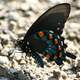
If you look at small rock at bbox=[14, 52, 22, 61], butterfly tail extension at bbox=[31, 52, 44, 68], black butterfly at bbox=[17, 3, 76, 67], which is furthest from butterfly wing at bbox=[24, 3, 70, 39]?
small rock at bbox=[14, 52, 22, 61]

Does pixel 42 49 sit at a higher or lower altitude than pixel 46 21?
lower

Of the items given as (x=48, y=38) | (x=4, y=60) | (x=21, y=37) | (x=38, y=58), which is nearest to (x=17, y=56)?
(x=4, y=60)

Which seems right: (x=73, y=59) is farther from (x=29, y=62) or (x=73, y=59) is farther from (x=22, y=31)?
(x=22, y=31)

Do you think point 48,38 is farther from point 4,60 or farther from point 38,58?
point 4,60

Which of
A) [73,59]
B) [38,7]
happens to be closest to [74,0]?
[38,7]

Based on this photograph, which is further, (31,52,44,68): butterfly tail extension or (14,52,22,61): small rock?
(14,52,22,61): small rock

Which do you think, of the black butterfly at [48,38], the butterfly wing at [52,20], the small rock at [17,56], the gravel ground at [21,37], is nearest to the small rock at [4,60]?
the gravel ground at [21,37]

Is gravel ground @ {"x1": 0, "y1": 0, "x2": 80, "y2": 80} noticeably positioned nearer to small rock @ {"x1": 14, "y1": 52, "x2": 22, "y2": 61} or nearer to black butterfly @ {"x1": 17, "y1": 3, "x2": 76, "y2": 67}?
small rock @ {"x1": 14, "y1": 52, "x2": 22, "y2": 61}
